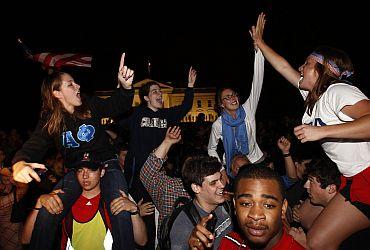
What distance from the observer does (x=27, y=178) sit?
3553 mm

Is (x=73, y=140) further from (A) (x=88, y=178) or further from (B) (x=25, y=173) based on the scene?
(B) (x=25, y=173)

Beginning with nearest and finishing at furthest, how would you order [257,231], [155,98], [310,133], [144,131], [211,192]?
[257,231], [310,133], [211,192], [144,131], [155,98]

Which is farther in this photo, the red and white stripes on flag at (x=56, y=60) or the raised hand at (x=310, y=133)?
the red and white stripes on flag at (x=56, y=60)

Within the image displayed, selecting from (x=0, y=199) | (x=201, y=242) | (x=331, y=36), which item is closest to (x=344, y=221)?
(x=201, y=242)

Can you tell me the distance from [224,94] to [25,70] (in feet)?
87.0

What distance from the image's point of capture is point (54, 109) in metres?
4.39

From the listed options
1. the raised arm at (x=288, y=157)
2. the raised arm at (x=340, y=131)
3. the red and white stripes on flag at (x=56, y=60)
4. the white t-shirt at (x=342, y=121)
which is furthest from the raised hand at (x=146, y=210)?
the red and white stripes on flag at (x=56, y=60)

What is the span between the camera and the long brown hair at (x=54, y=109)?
427 cm

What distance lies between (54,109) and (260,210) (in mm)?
2690

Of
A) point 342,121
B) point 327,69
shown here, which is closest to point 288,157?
point 327,69

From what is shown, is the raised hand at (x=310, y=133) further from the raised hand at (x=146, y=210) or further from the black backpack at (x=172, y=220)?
the raised hand at (x=146, y=210)

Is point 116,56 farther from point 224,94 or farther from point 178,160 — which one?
point 224,94

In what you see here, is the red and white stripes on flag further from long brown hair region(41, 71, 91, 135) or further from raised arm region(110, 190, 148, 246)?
raised arm region(110, 190, 148, 246)

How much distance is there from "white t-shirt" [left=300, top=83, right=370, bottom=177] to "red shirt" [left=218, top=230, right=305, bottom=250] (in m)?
1.03
